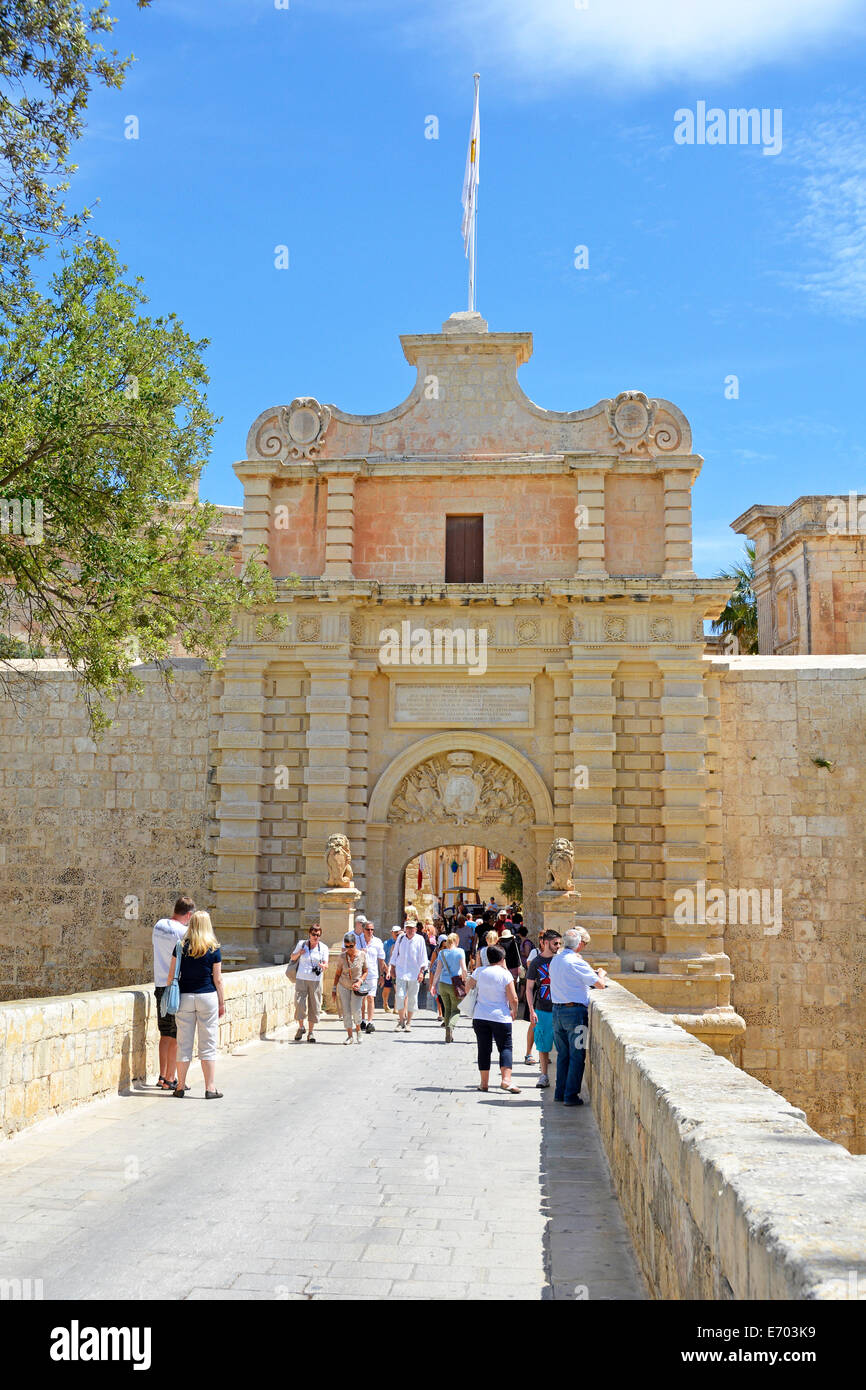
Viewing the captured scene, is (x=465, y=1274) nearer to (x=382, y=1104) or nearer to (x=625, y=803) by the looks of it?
(x=382, y=1104)

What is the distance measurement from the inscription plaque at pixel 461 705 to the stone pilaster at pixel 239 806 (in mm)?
2267

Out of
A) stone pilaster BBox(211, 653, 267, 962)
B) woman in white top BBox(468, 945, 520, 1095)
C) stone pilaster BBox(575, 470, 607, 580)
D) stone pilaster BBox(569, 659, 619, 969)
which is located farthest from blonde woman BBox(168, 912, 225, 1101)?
stone pilaster BBox(575, 470, 607, 580)

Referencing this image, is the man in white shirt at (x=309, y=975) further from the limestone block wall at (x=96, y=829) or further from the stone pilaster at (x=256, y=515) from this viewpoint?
the stone pilaster at (x=256, y=515)

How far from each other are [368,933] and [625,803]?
5282mm

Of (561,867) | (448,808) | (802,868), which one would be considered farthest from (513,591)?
(802,868)

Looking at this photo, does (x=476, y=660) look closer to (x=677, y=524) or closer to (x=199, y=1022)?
(x=677, y=524)

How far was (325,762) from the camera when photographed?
60.9ft

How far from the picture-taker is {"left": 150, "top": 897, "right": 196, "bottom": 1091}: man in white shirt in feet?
29.8

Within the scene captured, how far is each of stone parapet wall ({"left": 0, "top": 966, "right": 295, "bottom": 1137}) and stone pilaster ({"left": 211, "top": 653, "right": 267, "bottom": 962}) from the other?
7.74 meters

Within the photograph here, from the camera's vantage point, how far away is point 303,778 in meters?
18.8

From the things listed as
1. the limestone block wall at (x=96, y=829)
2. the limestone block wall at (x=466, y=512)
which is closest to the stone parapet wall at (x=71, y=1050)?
the limestone block wall at (x=96, y=829)

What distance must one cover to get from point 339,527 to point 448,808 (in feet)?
16.0
